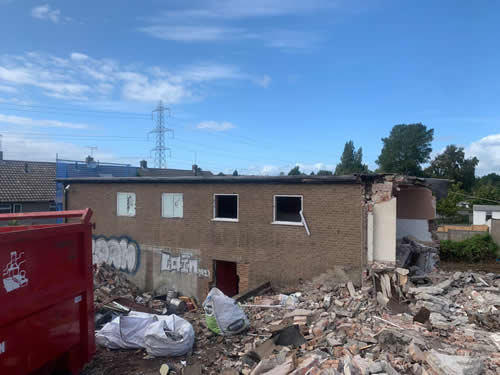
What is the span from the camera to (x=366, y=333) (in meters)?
6.76

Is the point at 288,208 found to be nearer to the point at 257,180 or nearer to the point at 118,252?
the point at 257,180

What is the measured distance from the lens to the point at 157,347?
5.78 meters

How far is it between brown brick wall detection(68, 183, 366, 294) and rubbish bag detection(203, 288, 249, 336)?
4.97 meters

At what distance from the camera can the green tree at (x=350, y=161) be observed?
2458 inches

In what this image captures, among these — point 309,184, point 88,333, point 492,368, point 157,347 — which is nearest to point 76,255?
point 88,333

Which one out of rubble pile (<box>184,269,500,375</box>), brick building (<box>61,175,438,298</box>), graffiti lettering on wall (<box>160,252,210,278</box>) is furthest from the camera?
graffiti lettering on wall (<box>160,252,210,278</box>)

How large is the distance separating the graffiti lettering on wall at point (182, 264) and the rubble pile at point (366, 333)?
13.7 feet

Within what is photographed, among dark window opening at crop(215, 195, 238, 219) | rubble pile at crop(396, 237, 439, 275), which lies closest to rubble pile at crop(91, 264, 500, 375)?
rubble pile at crop(396, 237, 439, 275)

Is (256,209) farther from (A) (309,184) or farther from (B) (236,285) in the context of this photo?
(B) (236,285)

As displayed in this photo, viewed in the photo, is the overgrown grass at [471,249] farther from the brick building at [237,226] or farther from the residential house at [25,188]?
the residential house at [25,188]

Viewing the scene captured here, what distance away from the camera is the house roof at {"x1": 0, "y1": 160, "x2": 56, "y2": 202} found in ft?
87.8

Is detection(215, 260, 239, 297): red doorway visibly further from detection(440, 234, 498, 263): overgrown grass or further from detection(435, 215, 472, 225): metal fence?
detection(435, 215, 472, 225): metal fence

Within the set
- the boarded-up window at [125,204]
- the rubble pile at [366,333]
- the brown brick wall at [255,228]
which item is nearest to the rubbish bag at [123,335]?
the rubble pile at [366,333]

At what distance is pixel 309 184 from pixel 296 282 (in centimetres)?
319
